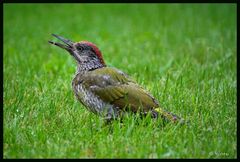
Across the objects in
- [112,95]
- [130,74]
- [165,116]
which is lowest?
[165,116]

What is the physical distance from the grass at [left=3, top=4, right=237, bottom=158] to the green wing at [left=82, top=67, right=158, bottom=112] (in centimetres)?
24

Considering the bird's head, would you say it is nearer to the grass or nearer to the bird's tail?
the grass

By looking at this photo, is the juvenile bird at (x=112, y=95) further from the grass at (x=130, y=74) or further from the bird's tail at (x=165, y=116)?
the grass at (x=130, y=74)

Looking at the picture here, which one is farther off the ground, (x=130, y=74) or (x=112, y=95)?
(x=130, y=74)

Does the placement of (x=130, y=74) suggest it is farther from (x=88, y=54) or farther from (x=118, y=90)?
(x=118, y=90)

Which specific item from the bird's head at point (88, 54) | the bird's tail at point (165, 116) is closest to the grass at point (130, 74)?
the bird's tail at point (165, 116)

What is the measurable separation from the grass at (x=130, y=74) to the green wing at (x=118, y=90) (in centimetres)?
24

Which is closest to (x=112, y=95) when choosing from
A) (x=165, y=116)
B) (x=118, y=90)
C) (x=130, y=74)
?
(x=118, y=90)

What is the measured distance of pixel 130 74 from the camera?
757 centimetres

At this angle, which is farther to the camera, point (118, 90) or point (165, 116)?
point (118, 90)

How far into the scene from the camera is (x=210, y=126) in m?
5.18

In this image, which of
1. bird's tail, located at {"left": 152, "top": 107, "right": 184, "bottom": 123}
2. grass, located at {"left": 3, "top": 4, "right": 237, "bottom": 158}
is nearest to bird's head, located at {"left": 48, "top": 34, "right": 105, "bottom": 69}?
grass, located at {"left": 3, "top": 4, "right": 237, "bottom": 158}

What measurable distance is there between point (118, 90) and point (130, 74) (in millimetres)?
2247

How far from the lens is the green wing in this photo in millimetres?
5258
